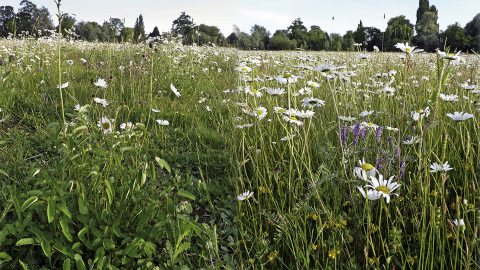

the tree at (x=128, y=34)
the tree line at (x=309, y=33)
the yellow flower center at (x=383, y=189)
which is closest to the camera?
the yellow flower center at (x=383, y=189)

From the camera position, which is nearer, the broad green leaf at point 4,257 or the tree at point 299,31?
the broad green leaf at point 4,257

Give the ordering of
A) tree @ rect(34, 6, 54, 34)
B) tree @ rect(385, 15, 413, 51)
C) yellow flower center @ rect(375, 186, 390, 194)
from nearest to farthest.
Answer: yellow flower center @ rect(375, 186, 390, 194), tree @ rect(385, 15, 413, 51), tree @ rect(34, 6, 54, 34)

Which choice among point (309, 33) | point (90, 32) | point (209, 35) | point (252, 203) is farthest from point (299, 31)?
point (252, 203)

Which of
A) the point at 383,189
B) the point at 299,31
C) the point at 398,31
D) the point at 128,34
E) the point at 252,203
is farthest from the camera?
the point at 299,31

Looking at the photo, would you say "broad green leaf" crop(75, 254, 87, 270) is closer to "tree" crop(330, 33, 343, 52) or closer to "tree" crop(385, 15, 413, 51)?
"tree" crop(385, 15, 413, 51)

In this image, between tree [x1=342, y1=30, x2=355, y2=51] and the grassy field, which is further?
tree [x1=342, y1=30, x2=355, y2=51]

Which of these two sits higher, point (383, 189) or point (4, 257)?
point (383, 189)

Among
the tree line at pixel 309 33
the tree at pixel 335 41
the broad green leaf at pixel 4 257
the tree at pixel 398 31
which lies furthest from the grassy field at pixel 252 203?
the tree at pixel 335 41

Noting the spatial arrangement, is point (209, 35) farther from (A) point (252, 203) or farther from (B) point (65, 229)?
(B) point (65, 229)

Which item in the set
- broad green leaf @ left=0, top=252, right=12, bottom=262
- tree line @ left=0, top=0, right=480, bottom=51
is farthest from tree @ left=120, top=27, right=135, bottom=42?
broad green leaf @ left=0, top=252, right=12, bottom=262

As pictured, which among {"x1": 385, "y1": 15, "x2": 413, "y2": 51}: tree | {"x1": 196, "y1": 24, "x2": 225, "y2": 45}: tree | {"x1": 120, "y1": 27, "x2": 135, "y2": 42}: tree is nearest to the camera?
{"x1": 385, "y1": 15, "x2": 413, "y2": 51}: tree

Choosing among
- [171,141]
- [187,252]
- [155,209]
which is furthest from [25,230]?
[171,141]

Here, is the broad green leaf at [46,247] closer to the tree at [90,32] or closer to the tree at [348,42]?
the tree at [348,42]

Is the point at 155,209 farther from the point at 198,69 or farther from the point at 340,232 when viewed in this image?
the point at 198,69
